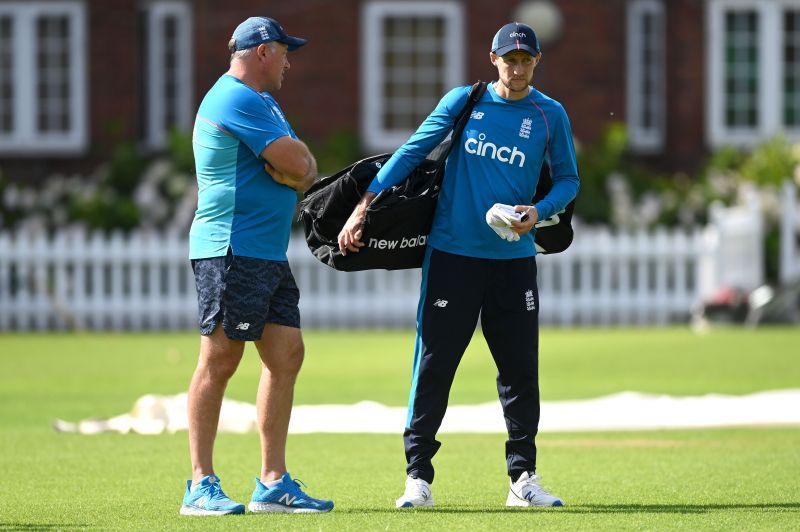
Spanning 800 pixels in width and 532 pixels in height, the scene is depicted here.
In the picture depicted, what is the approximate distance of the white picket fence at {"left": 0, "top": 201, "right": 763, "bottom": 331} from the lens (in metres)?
19.3

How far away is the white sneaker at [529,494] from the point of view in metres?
6.84

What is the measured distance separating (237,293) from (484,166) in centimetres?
118

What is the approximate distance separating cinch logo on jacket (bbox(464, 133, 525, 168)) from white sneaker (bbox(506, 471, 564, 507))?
1.31 meters

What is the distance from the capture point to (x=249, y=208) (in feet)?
21.7

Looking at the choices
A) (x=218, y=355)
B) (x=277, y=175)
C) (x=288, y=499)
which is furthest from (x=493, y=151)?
(x=288, y=499)

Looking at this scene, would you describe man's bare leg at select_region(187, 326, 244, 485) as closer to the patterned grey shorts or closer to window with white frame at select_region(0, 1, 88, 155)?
the patterned grey shorts

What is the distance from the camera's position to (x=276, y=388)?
670 cm

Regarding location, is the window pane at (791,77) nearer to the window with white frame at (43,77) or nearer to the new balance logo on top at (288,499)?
the window with white frame at (43,77)

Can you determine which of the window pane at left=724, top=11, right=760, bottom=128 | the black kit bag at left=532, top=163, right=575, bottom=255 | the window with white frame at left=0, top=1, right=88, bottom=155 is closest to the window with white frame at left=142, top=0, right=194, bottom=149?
the window with white frame at left=0, top=1, right=88, bottom=155

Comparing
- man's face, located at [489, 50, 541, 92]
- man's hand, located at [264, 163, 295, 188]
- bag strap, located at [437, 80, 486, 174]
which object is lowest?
man's hand, located at [264, 163, 295, 188]

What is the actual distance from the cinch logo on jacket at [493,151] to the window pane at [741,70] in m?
17.6

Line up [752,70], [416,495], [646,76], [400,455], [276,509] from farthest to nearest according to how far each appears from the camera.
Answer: [646,76], [752,70], [400,455], [416,495], [276,509]

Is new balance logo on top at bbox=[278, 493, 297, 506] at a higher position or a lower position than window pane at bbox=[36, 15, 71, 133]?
lower

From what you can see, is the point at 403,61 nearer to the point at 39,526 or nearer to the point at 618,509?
the point at 618,509
